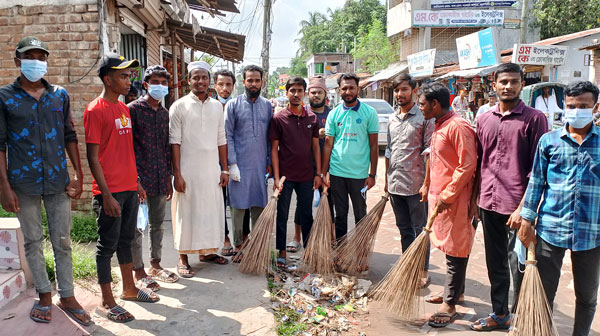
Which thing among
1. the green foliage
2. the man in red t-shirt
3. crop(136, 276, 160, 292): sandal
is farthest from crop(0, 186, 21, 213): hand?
the green foliage

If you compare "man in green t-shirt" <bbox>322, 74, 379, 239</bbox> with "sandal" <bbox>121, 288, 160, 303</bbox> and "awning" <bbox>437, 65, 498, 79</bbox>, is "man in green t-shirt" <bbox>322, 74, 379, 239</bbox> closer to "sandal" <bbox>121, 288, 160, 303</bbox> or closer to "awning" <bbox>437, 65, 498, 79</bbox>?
"sandal" <bbox>121, 288, 160, 303</bbox>

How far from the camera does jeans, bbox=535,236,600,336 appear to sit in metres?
2.49

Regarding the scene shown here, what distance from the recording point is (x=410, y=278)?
10.2ft

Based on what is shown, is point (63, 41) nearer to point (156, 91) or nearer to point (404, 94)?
point (156, 91)

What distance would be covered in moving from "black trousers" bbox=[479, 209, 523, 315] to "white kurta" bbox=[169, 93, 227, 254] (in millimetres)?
2203

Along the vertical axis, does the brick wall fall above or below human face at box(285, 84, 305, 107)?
above

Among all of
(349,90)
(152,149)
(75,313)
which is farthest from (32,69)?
(349,90)

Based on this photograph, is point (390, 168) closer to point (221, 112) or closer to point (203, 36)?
point (221, 112)

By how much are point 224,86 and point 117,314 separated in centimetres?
270

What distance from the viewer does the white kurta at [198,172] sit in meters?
3.63

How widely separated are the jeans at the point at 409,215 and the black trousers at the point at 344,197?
34 centimetres

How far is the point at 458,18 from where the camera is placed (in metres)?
20.3

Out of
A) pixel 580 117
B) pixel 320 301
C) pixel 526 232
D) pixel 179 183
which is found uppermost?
pixel 580 117

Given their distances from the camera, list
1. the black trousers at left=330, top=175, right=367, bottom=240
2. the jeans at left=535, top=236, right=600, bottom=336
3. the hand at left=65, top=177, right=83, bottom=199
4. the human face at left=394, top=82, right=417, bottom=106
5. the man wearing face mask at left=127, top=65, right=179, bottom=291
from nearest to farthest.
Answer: the jeans at left=535, top=236, right=600, bottom=336 → the hand at left=65, top=177, right=83, bottom=199 → the man wearing face mask at left=127, top=65, right=179, bottom=291 → the human face at left=394, top=82, right=417, bottom=106 → the black trousers at left=330, top=175, right=367, bottom=240
